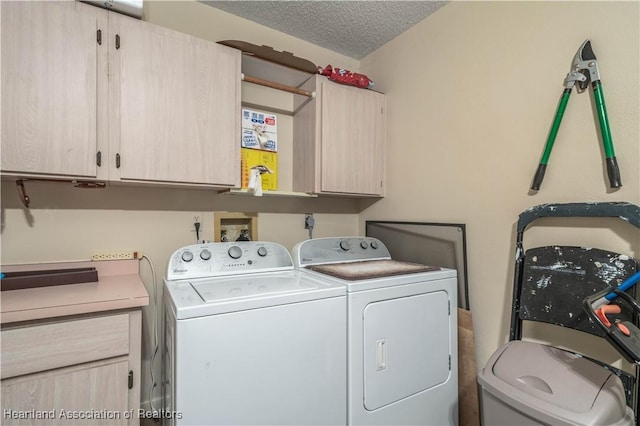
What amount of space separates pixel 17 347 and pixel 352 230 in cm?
206

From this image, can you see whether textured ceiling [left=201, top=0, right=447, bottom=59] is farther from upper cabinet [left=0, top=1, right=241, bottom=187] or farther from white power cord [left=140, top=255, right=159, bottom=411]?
white power cord [left=140, top=255, right=159, bottom=411]

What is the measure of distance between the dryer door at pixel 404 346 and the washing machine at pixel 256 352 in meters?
0.14

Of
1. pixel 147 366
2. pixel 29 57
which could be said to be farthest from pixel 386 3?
pixel 147 366

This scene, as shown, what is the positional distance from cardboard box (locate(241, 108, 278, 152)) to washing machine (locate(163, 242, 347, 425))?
0.95 m

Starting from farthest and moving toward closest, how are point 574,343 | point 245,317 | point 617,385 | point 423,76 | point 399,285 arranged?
point 423,76
point 399,285
point 574,343
point 245,317
point 617,385

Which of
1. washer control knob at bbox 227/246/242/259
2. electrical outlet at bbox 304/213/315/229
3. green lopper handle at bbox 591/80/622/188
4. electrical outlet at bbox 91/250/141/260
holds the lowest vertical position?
electrical outlet at bbox 91/250/141/260

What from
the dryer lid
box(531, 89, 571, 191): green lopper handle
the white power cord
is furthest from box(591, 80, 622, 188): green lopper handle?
the white power cord

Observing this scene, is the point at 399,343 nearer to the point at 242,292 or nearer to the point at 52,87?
the point at 242,292

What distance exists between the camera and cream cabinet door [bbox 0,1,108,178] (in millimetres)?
1226

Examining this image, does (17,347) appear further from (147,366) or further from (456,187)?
(456,187)

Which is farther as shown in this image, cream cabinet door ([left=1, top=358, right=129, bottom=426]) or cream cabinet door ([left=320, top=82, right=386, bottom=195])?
cream cabinet door ([left=320, top=82, right=386, bottom=195])

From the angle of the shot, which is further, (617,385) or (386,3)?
(386,3)

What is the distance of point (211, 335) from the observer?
107 centimetres

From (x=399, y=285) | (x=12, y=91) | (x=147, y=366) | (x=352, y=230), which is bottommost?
(x=147, y=366)
